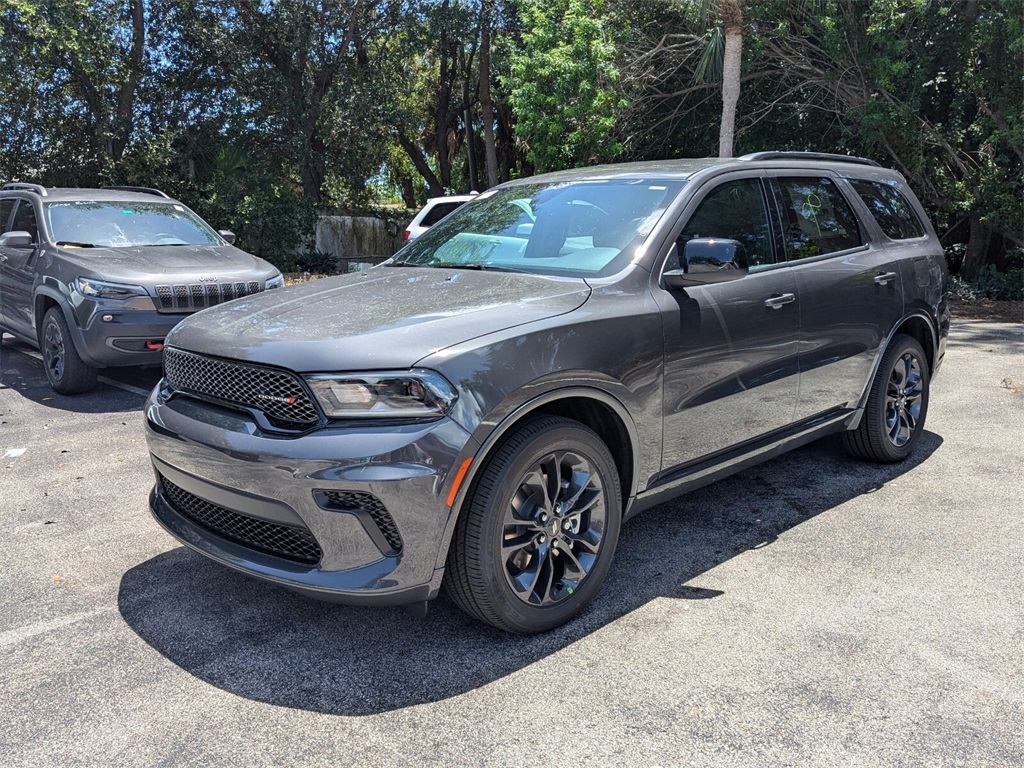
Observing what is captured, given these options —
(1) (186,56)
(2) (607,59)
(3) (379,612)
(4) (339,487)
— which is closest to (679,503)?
(3) (379,612)

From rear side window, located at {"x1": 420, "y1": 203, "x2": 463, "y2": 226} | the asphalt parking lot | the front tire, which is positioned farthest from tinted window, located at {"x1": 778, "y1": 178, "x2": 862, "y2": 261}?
rear side window, located at {"x1": 420, "y1": 203, "x2": 463, "y2": 226}

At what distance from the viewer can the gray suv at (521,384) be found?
2918mm

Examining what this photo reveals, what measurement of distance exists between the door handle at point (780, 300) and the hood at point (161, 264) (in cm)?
477

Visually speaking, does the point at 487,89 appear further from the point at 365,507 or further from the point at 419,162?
the point at 365,507

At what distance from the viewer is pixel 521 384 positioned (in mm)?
3088

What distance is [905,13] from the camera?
46.2 ft

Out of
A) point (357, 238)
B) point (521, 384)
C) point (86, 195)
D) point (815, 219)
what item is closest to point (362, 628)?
point (521, 384)

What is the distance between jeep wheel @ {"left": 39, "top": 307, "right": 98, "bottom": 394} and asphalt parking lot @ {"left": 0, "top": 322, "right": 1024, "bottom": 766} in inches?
102

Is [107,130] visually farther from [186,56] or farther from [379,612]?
[379,612]

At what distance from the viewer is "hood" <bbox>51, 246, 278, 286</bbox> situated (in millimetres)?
7047

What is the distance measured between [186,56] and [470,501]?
61.2 feet

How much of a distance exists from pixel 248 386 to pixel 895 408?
3.99m

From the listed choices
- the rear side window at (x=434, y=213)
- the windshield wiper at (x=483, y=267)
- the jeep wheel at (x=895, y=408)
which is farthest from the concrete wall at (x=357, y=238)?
the windshield wiper at (x=483, y=267)

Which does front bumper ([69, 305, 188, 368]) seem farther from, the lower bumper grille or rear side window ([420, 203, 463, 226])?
rear side window ([420, 203, 463, 226])
